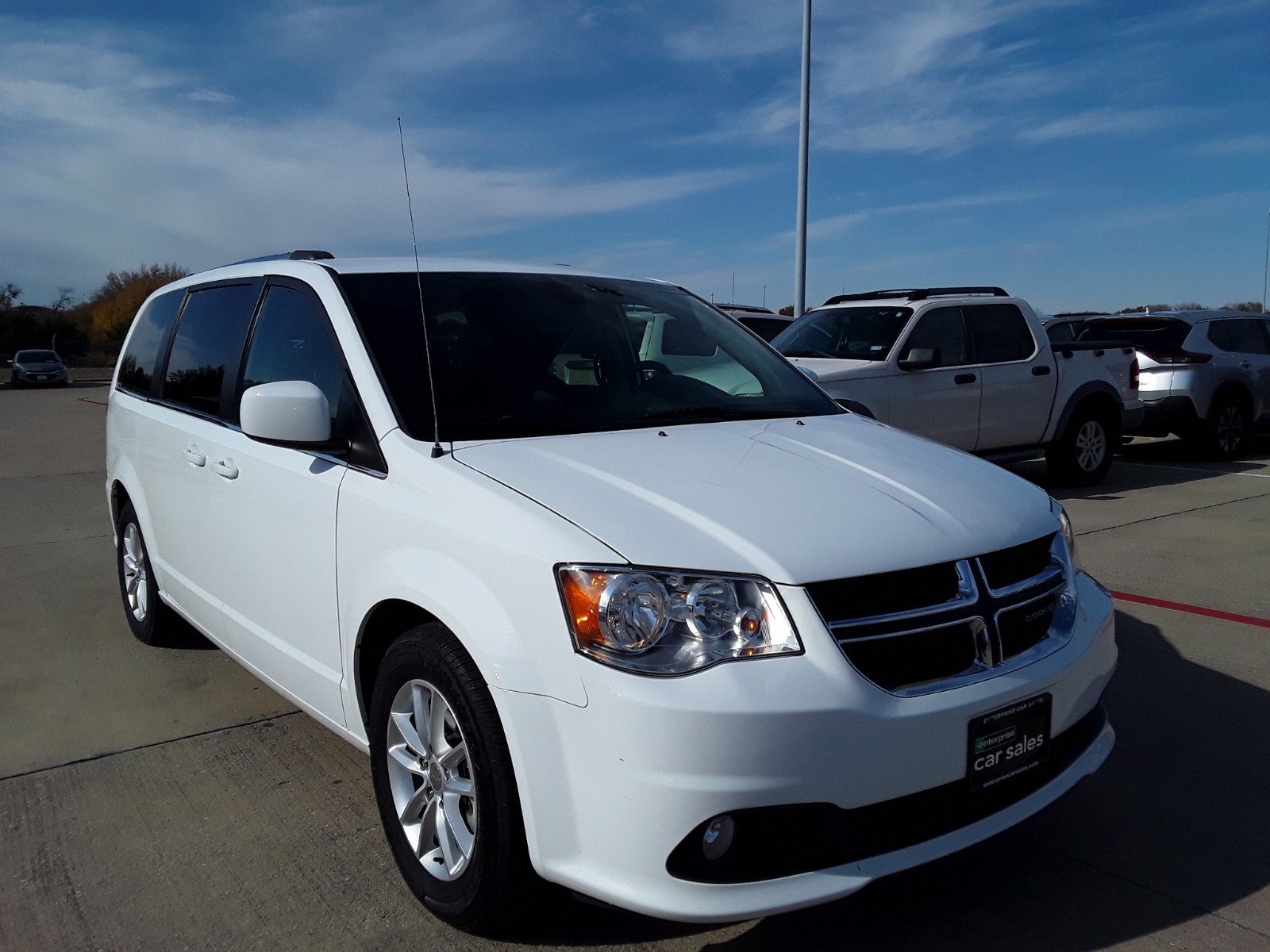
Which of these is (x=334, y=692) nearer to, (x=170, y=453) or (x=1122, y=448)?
(x=170, y=453)

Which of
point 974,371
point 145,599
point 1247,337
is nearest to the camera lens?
point 145,599

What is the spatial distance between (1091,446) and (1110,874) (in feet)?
26.1

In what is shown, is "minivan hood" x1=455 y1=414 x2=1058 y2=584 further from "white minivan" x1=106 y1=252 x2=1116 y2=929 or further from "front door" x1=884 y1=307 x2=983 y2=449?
"front door" x1=884 y1=307 x2=983 y2=449

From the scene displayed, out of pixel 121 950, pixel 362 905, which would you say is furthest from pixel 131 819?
pixel 362 905

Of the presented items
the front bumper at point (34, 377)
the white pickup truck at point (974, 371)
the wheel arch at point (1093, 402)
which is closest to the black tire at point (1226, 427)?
the white pickup truck at point (974, 371)

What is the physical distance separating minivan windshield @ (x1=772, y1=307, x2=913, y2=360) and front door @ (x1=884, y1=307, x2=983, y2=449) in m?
0.21

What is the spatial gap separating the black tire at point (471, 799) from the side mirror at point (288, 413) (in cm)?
70

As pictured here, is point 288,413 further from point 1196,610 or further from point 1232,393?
point 1232,393

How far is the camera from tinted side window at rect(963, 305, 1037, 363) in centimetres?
963

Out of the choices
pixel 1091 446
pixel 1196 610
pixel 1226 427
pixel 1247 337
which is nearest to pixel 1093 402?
pixel 1091 446

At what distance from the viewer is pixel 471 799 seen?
2588 mm

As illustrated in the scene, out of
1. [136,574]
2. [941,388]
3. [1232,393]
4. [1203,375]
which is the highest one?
[941,388]

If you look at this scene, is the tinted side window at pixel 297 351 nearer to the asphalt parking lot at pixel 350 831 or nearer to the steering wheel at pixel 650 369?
the steering wheel at pixel 650 369

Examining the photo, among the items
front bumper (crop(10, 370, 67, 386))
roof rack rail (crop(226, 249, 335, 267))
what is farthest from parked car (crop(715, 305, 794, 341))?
front bumper (crop(10, 370, 67, 386))
